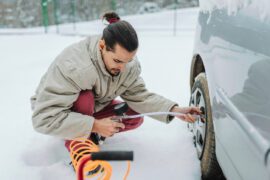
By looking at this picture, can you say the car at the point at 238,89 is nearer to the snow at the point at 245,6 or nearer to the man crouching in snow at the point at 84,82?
the snow at the point at 245,6

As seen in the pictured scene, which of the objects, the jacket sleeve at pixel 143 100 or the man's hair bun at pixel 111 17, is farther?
the jacket sleeve at pixel 143 100

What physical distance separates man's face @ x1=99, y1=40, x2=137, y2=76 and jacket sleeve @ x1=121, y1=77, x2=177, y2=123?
30 cm

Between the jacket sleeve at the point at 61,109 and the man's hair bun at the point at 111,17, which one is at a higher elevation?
the man's hair bun at the point at 111,17

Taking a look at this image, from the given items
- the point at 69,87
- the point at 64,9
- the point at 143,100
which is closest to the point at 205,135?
the point at 143,100

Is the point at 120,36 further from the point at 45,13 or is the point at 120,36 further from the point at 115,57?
→ the point at 45,13

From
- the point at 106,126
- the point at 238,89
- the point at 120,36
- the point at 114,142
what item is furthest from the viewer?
the point at 114,142

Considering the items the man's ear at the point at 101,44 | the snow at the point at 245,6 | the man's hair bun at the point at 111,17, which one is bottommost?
the man's ear at the point at 101,44

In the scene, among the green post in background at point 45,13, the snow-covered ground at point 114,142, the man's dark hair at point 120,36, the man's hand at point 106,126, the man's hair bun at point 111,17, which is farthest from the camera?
the green post in background at point 45,13

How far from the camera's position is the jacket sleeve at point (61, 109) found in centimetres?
176

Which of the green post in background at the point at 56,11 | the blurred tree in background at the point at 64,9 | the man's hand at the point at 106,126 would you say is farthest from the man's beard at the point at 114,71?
the green post in background at the point at 56,11

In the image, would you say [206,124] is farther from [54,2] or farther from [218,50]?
[54,2]

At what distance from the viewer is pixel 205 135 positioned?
71.2 inches

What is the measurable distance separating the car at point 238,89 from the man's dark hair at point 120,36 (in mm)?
374

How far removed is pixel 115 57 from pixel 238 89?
66cm
